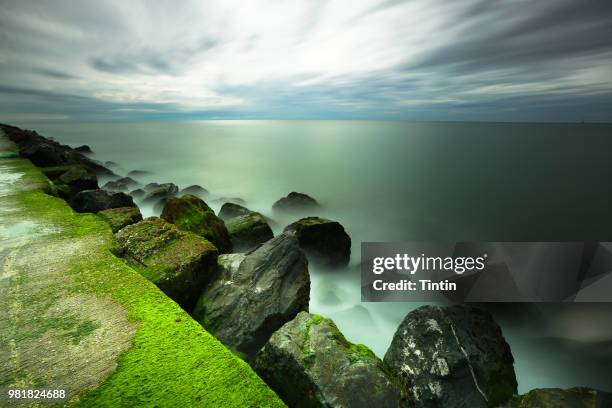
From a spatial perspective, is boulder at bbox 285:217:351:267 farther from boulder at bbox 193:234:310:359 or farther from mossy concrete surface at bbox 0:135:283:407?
mossy concrete surface at bbox 0:135:283:407

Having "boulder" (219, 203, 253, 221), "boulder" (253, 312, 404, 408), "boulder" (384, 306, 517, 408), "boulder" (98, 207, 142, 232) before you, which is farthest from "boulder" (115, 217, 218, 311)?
"boulder" (219, 203, 253, 221)

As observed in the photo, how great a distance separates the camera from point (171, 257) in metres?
4.70

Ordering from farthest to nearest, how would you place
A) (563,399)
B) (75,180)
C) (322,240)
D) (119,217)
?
(75,180), (322,240), (119,217), (563,399)

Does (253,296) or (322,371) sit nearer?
(322,371)

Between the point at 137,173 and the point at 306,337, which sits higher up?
the point at 306,337

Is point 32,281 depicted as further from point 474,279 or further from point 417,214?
point 417,214

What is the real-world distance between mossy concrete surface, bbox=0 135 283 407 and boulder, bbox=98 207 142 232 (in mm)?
1201

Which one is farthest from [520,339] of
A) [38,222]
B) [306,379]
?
[38,222]

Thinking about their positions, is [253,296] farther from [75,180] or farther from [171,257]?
[75,180]

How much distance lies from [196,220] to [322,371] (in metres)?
4.84

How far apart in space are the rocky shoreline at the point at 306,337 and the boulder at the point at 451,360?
0.5 inches

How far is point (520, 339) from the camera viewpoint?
295 inches

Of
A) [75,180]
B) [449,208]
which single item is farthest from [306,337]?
[449,208]

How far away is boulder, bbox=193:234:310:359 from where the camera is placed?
4.34 meters
